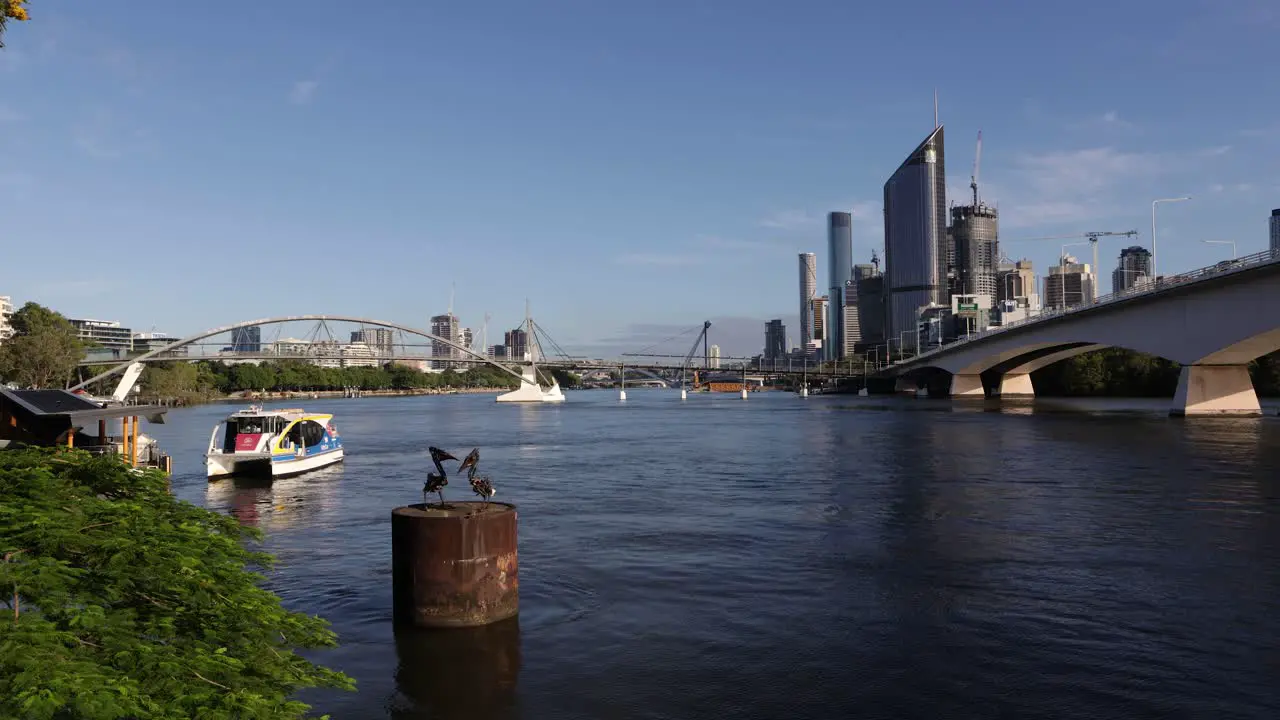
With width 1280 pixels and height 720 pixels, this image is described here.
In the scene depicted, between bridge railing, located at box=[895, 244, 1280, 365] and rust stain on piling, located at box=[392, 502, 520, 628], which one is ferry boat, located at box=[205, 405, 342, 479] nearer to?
rust stain on piling, located at box=[392, 502, 520, 628]

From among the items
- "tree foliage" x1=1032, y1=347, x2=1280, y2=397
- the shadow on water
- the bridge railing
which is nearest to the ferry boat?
the shadow on water

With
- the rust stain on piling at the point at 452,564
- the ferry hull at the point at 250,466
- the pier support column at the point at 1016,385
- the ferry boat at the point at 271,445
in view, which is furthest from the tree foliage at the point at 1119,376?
the rust stain on piling at the point at 452,564

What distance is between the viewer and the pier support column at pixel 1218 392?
6706cm

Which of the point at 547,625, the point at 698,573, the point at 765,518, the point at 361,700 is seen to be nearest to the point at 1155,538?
the point at 765,518

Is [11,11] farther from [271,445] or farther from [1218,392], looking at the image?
[1218,392]

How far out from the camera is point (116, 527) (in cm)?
798

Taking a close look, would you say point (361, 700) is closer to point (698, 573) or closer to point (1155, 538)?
point (698, 573)

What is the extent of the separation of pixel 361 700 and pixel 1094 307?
77.9 meters

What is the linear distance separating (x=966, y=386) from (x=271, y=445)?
118669 mm

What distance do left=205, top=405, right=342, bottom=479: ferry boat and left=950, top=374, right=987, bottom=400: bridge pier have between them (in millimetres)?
112931

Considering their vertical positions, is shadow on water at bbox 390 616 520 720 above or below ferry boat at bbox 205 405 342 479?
below

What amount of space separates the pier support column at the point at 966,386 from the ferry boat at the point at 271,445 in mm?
112930

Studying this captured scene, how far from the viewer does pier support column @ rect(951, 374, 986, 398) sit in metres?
137

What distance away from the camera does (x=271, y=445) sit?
130 ft
